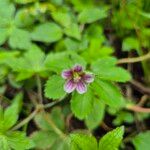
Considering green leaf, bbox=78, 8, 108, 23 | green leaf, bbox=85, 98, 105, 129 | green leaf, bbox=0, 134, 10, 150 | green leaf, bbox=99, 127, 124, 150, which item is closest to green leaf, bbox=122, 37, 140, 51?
green leaf, bbox=78, 8, 108, 23

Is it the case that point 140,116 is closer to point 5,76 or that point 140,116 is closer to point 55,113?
point 55,113

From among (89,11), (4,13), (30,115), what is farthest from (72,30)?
(30,115)

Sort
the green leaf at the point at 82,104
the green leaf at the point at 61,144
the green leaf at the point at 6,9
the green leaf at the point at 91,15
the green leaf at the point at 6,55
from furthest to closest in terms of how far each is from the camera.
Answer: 1. the green leaf at the point at 91,15
2. the green leaf at the point at 6,9
3. the green leaf at the point at 6,55
4. the green leaf at the point at 61,144
5. the green leaf at the point at 82,104

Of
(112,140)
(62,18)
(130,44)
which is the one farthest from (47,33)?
(112,140)

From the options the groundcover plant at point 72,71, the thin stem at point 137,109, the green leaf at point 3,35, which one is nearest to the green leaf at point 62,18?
the groundcover plant at point 72,71

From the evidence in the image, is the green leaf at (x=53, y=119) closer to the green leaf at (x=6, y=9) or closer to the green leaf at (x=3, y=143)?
the green leaf at (x=3, y=143)

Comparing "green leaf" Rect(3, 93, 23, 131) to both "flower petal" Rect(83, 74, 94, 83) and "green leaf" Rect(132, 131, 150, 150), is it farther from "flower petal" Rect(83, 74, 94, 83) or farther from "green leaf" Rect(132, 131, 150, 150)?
"green leaf" Rect(132, 131, 150, 150)
